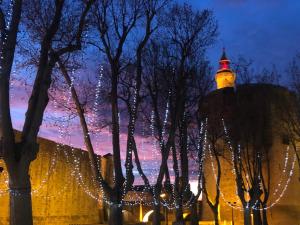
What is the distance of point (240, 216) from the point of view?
113 ft

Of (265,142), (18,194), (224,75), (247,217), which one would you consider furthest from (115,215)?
(224,75)

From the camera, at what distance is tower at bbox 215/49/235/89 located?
42500 mm

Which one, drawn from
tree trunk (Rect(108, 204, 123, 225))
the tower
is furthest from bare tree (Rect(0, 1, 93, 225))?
the tower

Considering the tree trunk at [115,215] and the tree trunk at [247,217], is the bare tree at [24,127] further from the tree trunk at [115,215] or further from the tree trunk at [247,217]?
the tree trunk at [247,217]

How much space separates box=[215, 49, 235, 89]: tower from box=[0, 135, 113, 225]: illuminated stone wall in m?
19.4

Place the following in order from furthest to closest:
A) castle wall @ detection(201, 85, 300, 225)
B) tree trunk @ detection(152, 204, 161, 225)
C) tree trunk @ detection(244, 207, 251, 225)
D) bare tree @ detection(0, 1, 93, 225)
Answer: castle wall @ detection(201, 85, 300, 225) < tree trunk @ detection(244, 207, 251, 225) < tree trunk @ detection(152, 204, 161, 225) < bare tree @ detection(0, 1, 93, 225)

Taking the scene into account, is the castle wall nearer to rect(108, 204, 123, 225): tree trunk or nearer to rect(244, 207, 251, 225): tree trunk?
rect(244, 207, 251, 225): tree trunk

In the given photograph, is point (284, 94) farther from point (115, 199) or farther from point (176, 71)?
point (115, 199)

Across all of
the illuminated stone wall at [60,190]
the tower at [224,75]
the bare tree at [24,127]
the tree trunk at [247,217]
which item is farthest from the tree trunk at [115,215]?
the tower at [224,75]

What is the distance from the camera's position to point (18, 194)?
877 cm

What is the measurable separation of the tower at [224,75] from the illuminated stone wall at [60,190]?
19.4 m

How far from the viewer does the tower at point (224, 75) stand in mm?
42500

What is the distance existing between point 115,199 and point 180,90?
6514 mm

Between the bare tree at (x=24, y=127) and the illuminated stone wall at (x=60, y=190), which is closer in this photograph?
the bare tree at (x=24, y=127)
